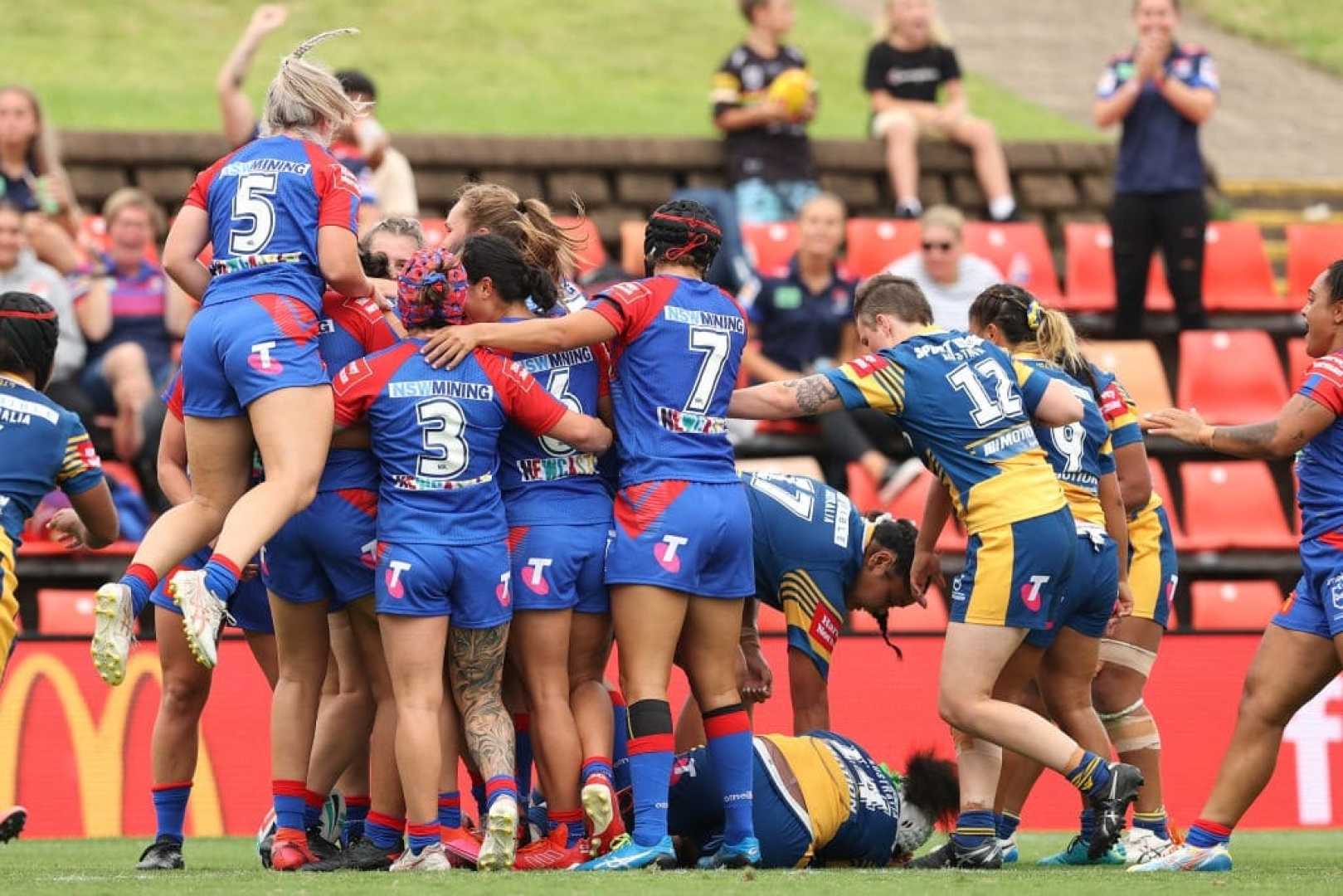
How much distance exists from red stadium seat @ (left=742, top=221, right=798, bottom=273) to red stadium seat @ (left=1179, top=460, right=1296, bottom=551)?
2905 mm

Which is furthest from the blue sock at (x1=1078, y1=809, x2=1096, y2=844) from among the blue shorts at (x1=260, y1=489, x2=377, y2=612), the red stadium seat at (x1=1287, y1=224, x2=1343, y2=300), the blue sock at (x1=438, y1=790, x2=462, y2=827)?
the red stadium seat at (x1=1287, y1=224, x2=1343, y2=300)

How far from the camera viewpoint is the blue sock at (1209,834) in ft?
23.3

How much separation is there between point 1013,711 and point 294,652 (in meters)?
2.49

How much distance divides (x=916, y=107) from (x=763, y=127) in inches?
53.0

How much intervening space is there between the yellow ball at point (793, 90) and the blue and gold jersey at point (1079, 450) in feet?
20.6

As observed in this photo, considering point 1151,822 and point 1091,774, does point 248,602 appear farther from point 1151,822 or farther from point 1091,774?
point 1151,822

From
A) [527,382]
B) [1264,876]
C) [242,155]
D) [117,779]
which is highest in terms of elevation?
[242,155]

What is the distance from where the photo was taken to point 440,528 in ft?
22.0

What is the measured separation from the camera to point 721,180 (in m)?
14.6

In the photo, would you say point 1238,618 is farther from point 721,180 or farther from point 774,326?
point 721,180

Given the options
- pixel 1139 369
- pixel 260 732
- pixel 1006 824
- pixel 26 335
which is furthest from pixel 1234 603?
pixel 26 335

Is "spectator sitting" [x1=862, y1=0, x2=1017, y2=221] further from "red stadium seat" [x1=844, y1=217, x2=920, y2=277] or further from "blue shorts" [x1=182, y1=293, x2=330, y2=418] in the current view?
"blue shorts" [x1=182, y1=293, x2=330, y2=418]

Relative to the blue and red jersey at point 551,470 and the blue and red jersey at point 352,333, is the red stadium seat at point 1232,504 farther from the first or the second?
the blue and red jersey at point 352,333

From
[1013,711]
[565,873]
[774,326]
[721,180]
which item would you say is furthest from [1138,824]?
[721,180]
